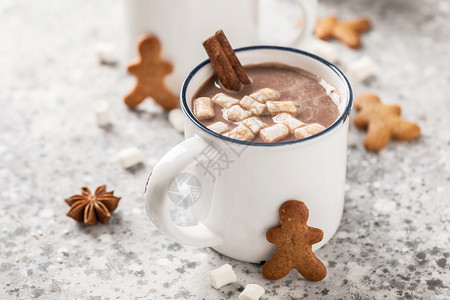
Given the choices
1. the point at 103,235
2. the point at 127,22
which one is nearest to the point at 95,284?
the point at 103,235

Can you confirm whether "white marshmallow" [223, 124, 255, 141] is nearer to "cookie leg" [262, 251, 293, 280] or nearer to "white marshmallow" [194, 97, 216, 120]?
"white marshmallow" [194, 97, 216, 120]

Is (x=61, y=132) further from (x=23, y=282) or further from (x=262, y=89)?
(x=262, y=89)

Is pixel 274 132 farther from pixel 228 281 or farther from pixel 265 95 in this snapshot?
pixel 228 281

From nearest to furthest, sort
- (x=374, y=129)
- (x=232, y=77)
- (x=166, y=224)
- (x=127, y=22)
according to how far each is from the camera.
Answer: (x=166, y=224) < (x=232, y=77) < (x=374, y=129) < (x=127, y=22)

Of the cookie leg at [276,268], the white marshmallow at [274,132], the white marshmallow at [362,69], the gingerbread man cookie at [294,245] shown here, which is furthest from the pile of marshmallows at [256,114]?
the white marshmallow at [362,69]

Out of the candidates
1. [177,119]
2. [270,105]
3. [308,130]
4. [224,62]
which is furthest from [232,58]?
[177,119]

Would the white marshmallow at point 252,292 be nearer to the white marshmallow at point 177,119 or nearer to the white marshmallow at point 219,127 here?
the white marshmallow at point 219,127

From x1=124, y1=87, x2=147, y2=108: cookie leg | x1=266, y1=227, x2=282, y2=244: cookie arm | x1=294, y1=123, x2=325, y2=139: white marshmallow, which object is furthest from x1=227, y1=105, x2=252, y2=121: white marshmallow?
x1=124, y1=87, x2=147, y2=108: cookie leg
